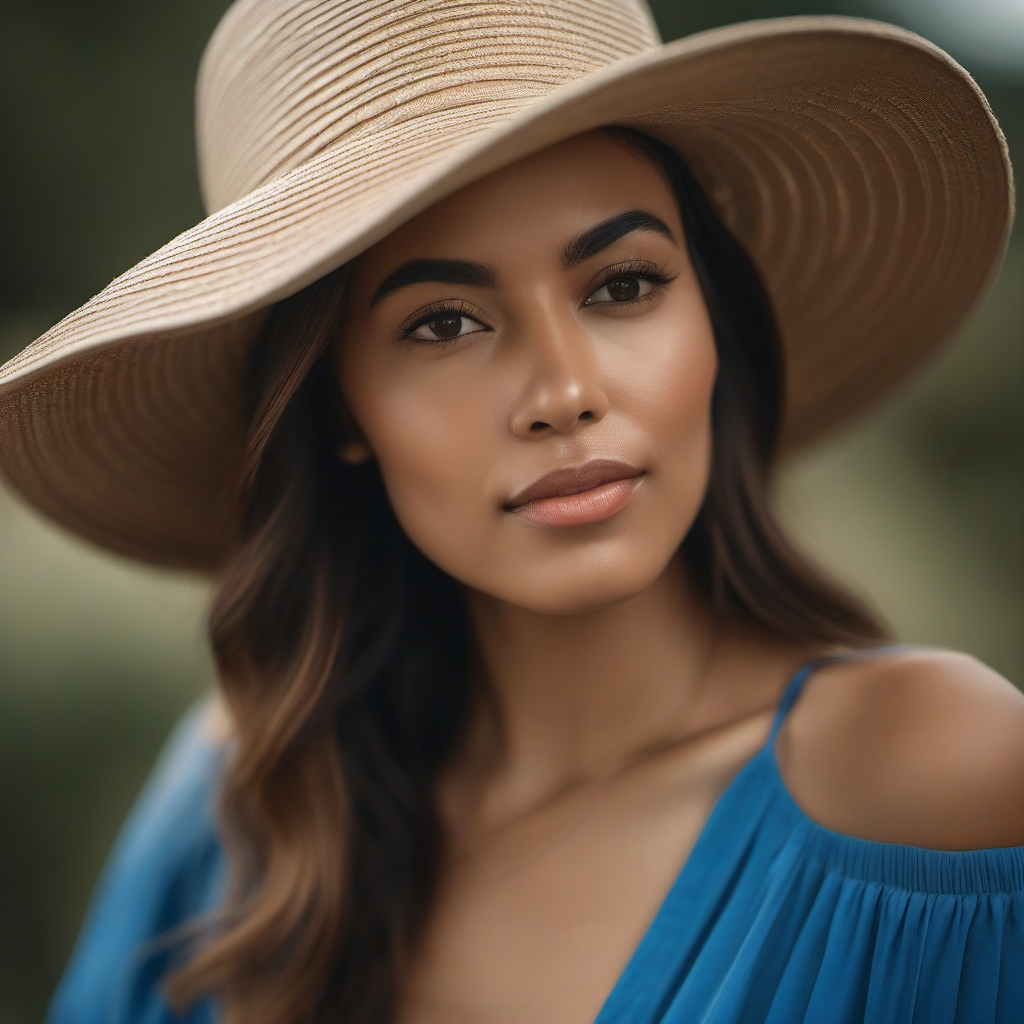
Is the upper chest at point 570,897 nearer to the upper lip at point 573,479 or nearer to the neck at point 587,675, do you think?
the neck at point 587,675

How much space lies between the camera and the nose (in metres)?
1.16

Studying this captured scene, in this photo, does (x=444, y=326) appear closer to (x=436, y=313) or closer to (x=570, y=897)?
(x=436, y=313)

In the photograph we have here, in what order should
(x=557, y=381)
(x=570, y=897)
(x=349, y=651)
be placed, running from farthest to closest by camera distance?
1. (x=349, y=651)
2. (x=570, y=897)
3. (x=557, y=381)

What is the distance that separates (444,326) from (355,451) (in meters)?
0.32

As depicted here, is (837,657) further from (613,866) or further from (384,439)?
(384,439)

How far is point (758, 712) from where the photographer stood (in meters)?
1.47

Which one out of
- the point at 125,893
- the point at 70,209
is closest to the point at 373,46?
the point at 125,893

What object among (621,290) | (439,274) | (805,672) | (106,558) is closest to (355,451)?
(439,274)

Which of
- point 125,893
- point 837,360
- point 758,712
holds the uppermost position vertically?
point 837,360

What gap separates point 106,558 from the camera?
2.69 meters

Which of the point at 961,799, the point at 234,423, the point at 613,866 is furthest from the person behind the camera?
the point at 234,423

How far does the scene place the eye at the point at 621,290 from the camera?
1.25 meters

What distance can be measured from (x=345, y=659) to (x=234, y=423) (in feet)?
1.50

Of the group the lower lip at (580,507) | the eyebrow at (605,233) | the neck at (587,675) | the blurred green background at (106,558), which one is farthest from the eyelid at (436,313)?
the blurred green background at (106,558)
